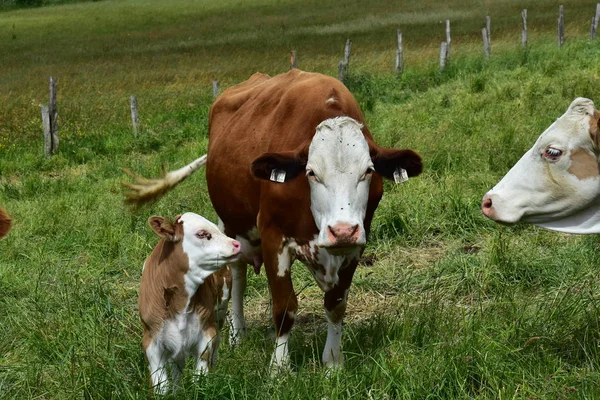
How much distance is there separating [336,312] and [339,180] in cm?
92

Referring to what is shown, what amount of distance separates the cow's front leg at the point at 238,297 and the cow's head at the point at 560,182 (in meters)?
2.15

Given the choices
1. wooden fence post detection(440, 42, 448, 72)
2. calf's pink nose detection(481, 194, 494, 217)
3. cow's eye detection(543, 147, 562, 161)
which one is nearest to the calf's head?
calf's pink nose detection(481, 194, 494, 217)

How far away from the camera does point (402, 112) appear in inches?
459

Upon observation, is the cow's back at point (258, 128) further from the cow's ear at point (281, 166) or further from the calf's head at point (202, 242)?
the calf's head at point (202, 242)

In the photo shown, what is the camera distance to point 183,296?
159 inches

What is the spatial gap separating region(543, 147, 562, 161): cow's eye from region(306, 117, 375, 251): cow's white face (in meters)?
0.86

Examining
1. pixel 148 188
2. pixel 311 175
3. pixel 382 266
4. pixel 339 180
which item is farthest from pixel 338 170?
pixel 148 188

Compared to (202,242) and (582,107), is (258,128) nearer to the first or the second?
(202,242)

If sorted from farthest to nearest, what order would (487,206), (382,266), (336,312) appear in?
(382,266), (336,312), (487,206)

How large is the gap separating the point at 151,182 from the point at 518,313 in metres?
2.95

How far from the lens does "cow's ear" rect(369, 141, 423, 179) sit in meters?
4.14

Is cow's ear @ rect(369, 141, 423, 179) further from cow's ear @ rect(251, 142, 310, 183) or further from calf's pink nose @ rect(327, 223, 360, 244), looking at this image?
calf's pink nose @ rect(327, 223, 360, 244)

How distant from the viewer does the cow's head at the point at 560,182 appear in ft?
12.4

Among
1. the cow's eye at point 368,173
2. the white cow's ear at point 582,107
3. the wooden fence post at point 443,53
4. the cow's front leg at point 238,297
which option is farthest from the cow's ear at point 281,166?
the wooden fence post at point 443,53
